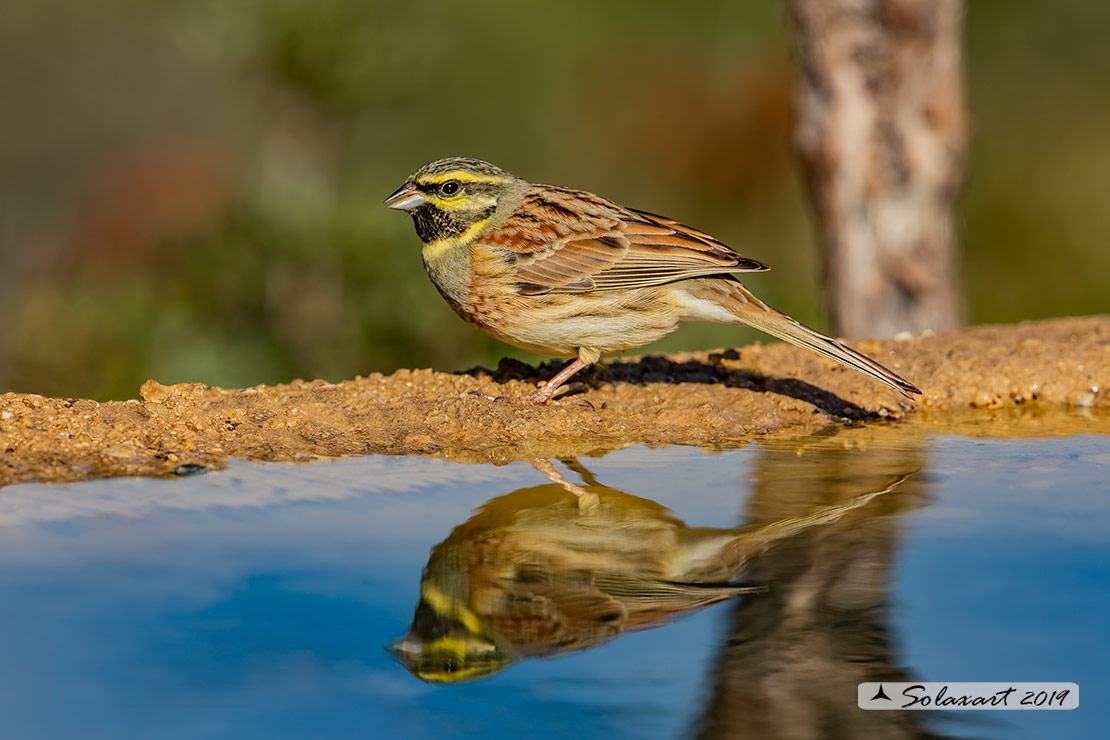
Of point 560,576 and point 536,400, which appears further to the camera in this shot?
point 536,400

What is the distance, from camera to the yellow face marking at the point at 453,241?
517cm

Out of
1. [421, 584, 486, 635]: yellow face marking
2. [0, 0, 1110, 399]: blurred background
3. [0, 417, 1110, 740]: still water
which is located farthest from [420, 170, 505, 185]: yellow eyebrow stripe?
[0, 0, 1110, 399]: blurred background

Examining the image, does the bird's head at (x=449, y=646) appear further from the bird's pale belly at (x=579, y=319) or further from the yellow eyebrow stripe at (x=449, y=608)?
the bird's pale belly at (x=579, y=319)

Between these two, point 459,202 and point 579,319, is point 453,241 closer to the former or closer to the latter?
point 459,202

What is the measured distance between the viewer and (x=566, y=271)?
16.4 feet

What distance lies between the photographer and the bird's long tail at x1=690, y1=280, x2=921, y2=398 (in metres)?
4.31

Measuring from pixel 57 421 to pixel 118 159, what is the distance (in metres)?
7.82

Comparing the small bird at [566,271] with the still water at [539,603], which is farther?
the small bird at [566,271]

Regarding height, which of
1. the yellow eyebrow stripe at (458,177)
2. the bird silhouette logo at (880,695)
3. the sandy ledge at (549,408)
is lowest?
the bird silhouette logo at (880,695)

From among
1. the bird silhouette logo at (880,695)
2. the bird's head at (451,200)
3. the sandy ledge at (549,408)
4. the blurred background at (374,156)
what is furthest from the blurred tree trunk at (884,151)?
the bird silhouette logo at (880,695)

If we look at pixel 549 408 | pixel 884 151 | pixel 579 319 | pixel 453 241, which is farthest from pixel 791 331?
pixel 884 151

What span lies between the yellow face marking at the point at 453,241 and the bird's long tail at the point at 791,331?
99 cm

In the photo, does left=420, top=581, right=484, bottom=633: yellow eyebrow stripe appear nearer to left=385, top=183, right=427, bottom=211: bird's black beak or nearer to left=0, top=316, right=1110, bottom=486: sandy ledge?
left=0, top=316, right=1110, bottom=486: sandy ledge

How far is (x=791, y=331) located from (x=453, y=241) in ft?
4.99
